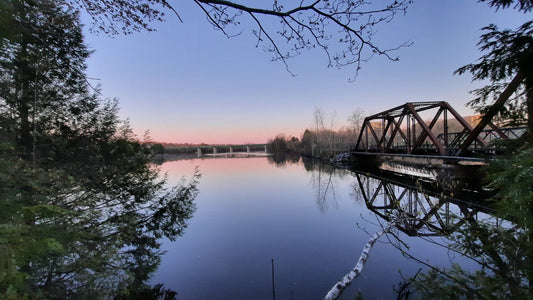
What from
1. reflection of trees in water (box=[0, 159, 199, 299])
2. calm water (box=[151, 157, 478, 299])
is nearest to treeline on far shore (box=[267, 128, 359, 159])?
calm water (box=[151, 157, 478, 299])

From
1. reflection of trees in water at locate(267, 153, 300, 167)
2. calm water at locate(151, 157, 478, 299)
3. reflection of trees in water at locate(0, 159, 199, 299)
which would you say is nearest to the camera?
reflection of trees in water at locate(0, 159, 199, 299)

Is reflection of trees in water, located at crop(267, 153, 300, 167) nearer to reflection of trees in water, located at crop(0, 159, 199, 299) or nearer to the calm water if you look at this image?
the calm water

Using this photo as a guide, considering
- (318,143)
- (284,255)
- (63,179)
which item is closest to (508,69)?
(284,255)

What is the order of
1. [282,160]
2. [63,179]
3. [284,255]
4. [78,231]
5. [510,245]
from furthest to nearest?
[282,160]
[284,255]
[63,179]
[78,231]
[510,245]

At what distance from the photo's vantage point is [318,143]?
5216 centimetres

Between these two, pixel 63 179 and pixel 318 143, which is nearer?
pixel 63 179

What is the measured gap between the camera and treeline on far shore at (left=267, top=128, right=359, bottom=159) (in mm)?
A: 44375

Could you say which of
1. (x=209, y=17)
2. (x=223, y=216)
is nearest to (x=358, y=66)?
(x=209, y=17)

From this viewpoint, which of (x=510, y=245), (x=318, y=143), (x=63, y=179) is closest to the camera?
(x=510, y=245)

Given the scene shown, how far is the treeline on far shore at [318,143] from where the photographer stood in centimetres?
4438

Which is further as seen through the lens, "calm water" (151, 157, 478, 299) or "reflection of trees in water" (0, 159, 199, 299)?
"calm water" (151, 157, 478, 299)

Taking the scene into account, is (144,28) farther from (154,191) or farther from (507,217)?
(507,217)

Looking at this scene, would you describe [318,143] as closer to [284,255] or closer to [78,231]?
[284,255]

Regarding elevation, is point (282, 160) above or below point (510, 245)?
below
